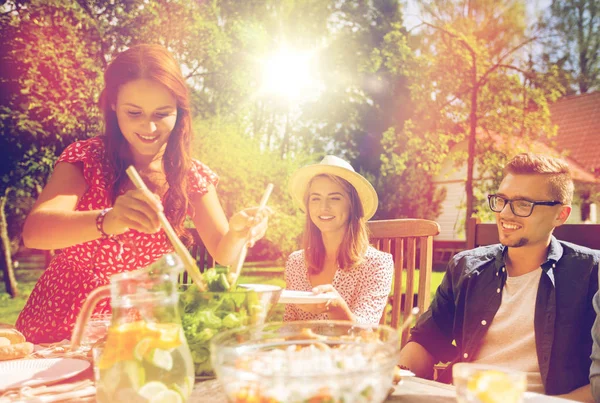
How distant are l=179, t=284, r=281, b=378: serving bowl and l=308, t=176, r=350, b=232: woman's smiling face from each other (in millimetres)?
1463

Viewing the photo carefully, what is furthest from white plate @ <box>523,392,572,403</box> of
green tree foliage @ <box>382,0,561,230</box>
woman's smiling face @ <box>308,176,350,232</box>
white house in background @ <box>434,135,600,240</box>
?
white house in background @ <box>434,135,600,240</box>

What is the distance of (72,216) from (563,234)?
1761 mm

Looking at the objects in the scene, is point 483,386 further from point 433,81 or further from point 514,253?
point 433,81

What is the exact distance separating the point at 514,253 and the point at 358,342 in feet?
4.75

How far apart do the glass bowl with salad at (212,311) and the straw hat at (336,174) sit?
1.53m

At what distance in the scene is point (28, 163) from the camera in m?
6.81

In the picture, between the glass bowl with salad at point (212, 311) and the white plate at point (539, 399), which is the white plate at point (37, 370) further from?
the white plate at point (539, 399)

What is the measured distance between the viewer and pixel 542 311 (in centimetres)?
184

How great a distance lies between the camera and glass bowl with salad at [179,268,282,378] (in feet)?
3.22

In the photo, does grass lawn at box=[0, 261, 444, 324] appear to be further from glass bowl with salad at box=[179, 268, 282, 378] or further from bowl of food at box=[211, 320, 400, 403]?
bowl of food at box=[211, 320, 400, 403]

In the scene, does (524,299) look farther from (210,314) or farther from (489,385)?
(210,314)

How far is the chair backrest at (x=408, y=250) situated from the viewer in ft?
7.08

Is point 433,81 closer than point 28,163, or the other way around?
point 28,163

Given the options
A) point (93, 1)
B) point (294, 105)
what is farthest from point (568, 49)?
point (93, 1)
